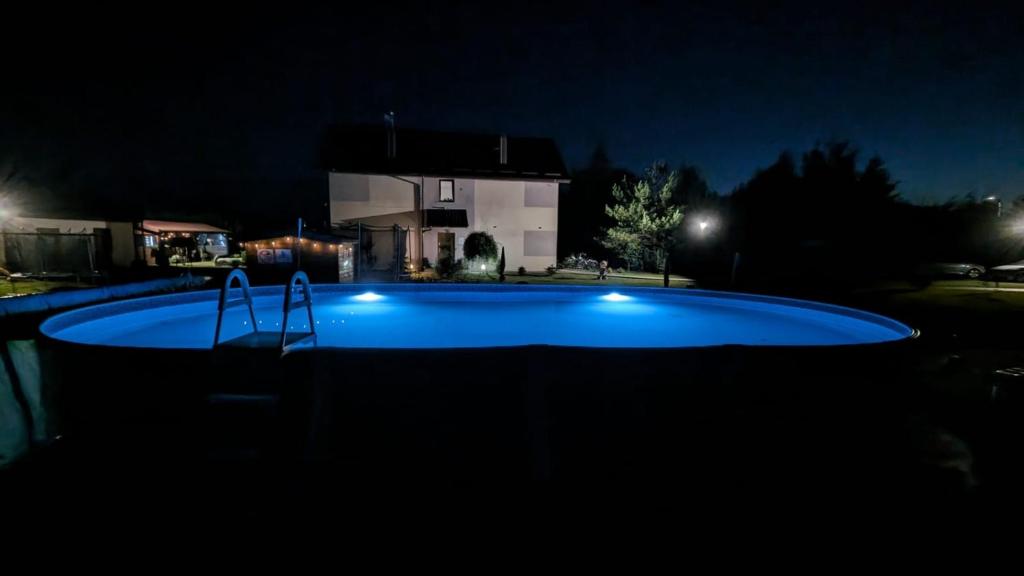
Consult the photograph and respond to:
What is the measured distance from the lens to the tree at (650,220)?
23.8 metres

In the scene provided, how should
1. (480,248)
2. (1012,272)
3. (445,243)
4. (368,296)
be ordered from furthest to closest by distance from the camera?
(445,243), (480,248), (1012,272), (368,296)

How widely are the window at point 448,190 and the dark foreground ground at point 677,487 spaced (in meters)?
18.2

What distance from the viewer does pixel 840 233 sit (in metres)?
24.5

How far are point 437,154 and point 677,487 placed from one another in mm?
21666

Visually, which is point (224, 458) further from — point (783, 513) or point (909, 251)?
point (909, 251)

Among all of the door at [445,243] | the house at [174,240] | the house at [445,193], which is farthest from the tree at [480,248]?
the house at [174,240]

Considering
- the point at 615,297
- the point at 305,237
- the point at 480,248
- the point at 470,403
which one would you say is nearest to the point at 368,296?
the point at 305,237

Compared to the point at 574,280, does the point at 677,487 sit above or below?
below

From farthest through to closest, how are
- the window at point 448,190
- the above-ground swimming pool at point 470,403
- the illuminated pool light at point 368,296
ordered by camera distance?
the window at point 448,190, the illuminated pool light at point 368,296, the above-ground swimming pool at point 470,403

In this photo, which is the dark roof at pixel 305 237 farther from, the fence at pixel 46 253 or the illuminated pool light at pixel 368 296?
the fence at pixel 46 253

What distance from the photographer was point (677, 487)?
335cm

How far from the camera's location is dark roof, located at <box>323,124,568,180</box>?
21.0 meters

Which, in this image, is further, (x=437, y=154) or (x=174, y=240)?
(x=174, y=240)

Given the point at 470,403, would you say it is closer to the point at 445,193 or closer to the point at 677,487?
the point at 677,487
